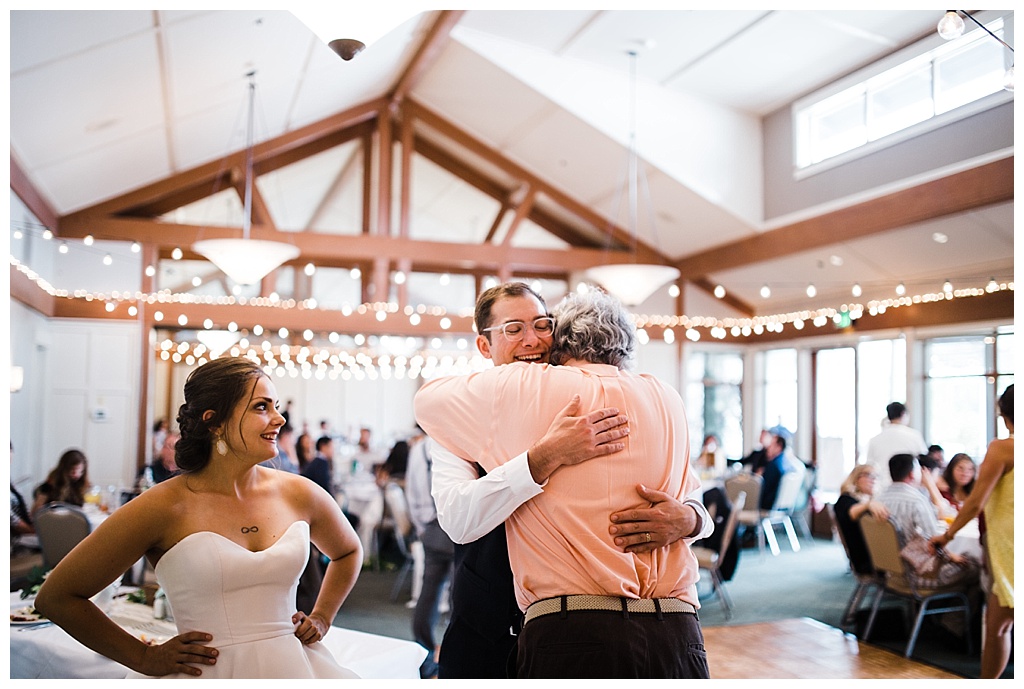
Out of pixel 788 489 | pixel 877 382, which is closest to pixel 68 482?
pixel 788 489

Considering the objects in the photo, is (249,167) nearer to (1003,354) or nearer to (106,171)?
(106,171)

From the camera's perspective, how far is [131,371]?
10461 mm

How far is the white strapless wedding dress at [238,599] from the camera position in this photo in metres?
1.80

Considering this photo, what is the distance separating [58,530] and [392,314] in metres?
6.06

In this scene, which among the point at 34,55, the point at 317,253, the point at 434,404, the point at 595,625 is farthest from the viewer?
the point at 317,253

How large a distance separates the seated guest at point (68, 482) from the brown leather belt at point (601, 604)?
511 centimetres

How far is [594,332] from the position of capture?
183 centimetres

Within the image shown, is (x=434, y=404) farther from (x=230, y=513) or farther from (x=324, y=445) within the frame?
(x=324, y=445)

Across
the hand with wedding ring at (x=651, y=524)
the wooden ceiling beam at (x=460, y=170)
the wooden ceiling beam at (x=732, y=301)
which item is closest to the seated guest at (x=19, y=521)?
the hand with wedding ring at (x=651, y=524)

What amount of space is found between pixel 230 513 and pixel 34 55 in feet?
16.1

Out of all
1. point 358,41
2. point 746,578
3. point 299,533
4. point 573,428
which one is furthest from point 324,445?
point 573,428

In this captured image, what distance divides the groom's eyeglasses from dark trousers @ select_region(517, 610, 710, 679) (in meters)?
0.64

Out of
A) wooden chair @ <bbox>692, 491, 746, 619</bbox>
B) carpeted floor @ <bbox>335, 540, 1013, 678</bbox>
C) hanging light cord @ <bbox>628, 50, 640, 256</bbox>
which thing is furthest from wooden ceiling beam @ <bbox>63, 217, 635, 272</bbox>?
wooden chair @ <bbox>692, 491, 746, 619</bbox>

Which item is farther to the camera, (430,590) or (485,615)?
(430,590)
